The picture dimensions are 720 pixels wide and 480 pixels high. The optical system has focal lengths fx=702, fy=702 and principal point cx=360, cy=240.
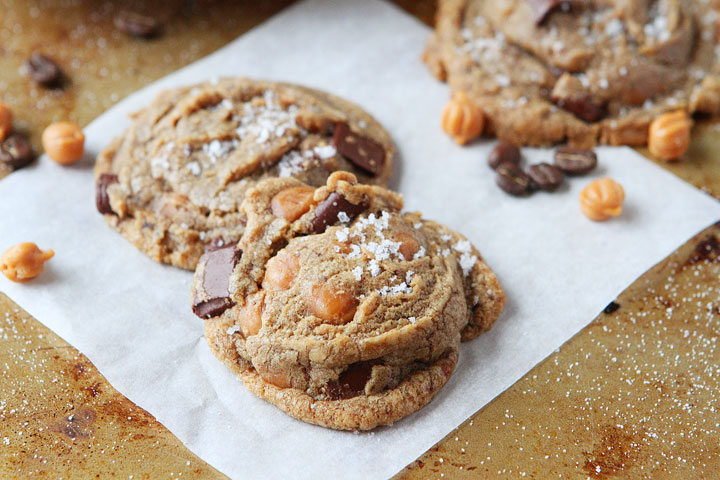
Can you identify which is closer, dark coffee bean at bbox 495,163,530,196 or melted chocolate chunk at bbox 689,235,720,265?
melted chocolate chunk at bbox 689,235,720,265

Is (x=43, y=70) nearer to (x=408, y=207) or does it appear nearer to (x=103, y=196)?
(x=103, y=196)

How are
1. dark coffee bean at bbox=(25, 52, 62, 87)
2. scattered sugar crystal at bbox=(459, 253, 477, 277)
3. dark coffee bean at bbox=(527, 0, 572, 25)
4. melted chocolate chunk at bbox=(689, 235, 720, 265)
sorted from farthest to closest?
dark coffee bean at bbox=(25, 52, 62, 87) → dark coffee bean at bbox=(527, 0, 572, 25) → melted chocolate chunk at bbox=(689, 235, 720, 265) → scattered sugar crystal at bbox=(459, 253, 477, 277)

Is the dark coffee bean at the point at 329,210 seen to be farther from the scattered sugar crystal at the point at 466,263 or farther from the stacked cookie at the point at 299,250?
the scattered sugar crystal at the point at 466,263

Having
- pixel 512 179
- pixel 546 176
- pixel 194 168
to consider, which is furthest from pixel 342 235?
pixel 546 176

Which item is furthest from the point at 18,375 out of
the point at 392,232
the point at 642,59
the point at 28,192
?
the point at 642,59

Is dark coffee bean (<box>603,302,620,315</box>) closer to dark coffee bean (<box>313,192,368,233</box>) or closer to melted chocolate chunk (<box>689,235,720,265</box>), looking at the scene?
melted chocolate chunk (<box>689,235,720,265</box>)

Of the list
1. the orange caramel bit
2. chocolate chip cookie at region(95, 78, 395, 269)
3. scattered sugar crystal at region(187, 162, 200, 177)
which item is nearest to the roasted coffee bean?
chocolate chip cookie at region(95, 78, 395, 269)

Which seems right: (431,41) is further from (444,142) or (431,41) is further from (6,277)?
(6,277)

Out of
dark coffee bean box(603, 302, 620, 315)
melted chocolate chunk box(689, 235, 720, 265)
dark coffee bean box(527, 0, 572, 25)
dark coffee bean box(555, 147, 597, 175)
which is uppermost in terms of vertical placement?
dark coffee bean box(527, 0, 572, 25)
